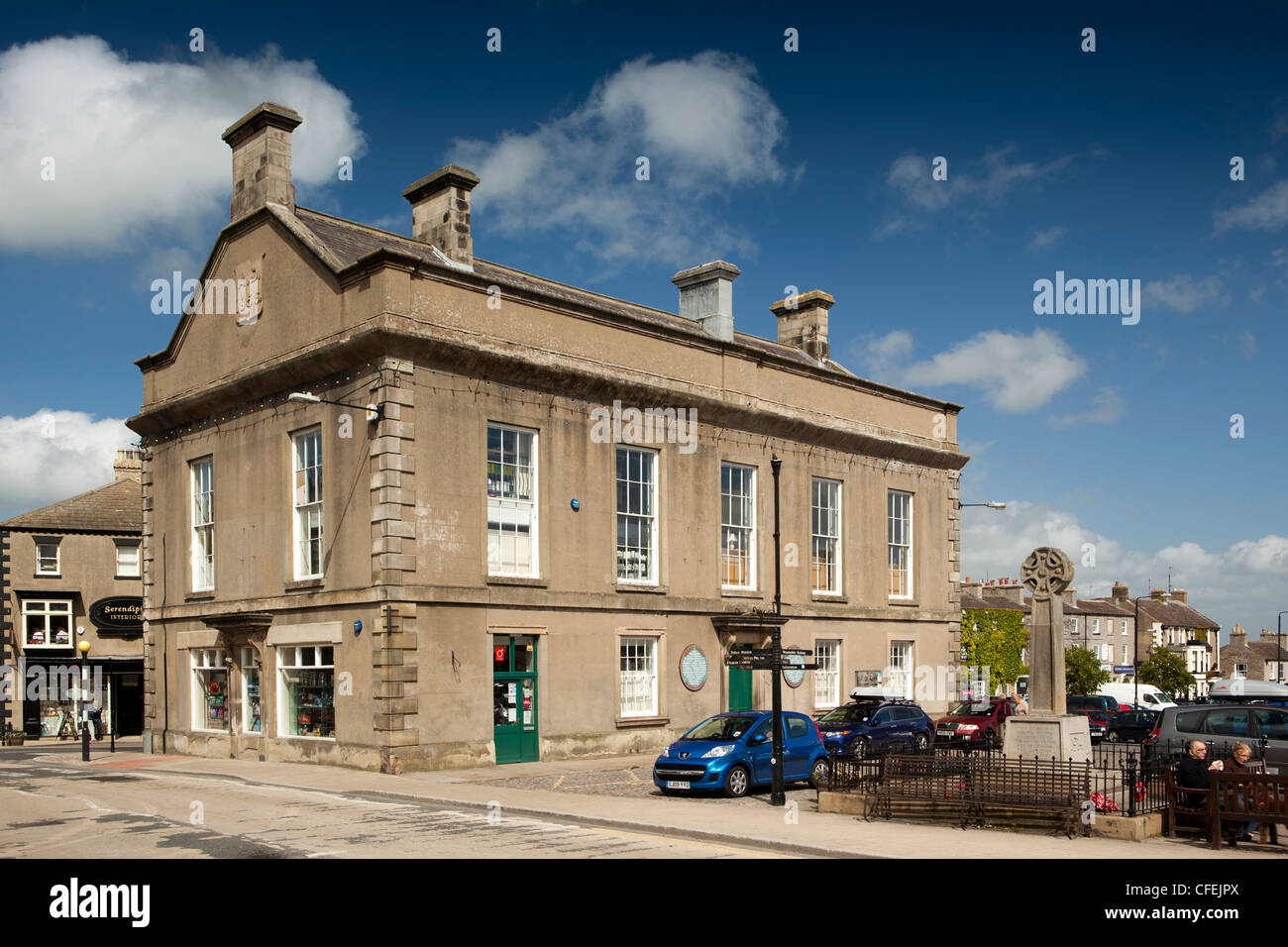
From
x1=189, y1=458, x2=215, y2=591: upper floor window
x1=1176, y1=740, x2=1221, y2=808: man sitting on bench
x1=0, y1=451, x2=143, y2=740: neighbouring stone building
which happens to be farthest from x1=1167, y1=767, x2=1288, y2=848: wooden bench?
x1=0, y1=451, x2=143, y2=740: neighbouring stone building

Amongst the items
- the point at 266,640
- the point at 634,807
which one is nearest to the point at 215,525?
the point at 266,640

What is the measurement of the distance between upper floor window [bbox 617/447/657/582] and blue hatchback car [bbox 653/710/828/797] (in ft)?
25.4

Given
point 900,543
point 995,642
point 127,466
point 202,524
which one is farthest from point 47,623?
point 995,642

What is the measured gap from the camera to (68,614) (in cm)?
4353

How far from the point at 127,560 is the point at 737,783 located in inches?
1306

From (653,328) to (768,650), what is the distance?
1283 cm

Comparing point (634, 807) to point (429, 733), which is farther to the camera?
point (429, 733)

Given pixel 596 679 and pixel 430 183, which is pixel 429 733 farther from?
pixel 430 183

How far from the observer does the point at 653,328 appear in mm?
29812

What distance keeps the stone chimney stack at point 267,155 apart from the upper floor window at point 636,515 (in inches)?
406

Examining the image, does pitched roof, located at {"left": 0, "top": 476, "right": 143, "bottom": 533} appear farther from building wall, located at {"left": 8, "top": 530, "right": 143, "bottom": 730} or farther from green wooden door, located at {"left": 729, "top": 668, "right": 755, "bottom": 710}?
green wooden door, located at {"left": 729, "top": 668, "right": 755, "bottom": 710}

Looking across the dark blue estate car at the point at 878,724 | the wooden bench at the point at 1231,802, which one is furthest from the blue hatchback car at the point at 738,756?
the wooden bench at the point at 1231,802

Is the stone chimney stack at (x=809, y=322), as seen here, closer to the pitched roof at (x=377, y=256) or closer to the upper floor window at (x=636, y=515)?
the pitched roof at (x=377, y=256)

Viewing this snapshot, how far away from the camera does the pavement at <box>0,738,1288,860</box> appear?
13562 mm
